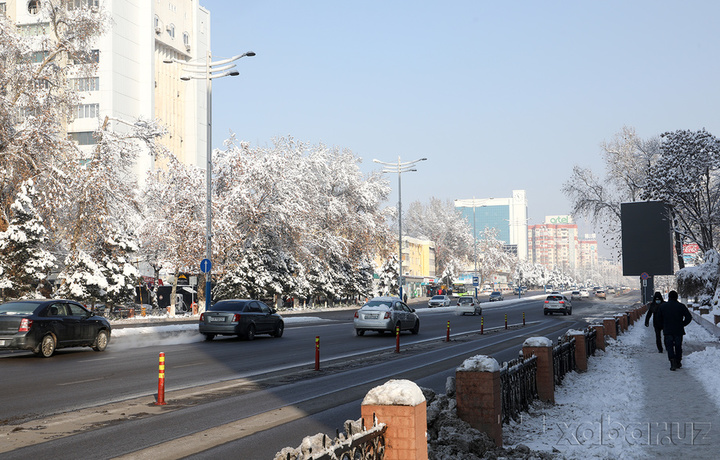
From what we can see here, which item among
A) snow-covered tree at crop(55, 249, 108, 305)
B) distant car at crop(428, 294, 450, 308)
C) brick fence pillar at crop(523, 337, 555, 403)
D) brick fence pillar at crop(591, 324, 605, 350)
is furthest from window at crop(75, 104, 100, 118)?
brick fence pillar at crop(523, 337, 555, 403)

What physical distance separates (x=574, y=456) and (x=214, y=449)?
13.9ft

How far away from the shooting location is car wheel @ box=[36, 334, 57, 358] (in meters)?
19.2

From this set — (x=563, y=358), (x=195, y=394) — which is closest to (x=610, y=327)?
(x=563, y=358)

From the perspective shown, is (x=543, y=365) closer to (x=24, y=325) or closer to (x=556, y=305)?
(x=24, y=325)

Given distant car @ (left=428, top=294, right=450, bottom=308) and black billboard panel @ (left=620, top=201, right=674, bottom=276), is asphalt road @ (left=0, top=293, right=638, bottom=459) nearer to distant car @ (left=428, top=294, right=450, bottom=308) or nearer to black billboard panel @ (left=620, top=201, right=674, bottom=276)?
black billboard panel @ (left=620, top=201, right=674, bottom=276)

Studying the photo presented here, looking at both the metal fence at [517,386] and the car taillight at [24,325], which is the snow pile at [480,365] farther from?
the car taillight at [24,325]

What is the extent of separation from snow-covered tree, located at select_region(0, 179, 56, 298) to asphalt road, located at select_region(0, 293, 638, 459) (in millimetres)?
13776

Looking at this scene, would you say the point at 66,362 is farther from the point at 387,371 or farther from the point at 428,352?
the point at 428,352

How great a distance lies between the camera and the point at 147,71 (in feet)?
300

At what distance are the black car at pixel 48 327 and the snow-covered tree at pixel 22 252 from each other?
15.8 m

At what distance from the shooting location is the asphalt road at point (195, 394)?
28.4ft

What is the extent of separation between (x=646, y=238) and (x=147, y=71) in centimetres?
6789

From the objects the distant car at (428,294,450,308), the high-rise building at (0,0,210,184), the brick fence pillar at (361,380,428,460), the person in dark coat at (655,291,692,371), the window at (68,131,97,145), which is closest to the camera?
the brick fence pillar at (361,380,428,460)

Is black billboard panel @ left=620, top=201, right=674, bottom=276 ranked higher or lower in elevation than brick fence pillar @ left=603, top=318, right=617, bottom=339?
higher
